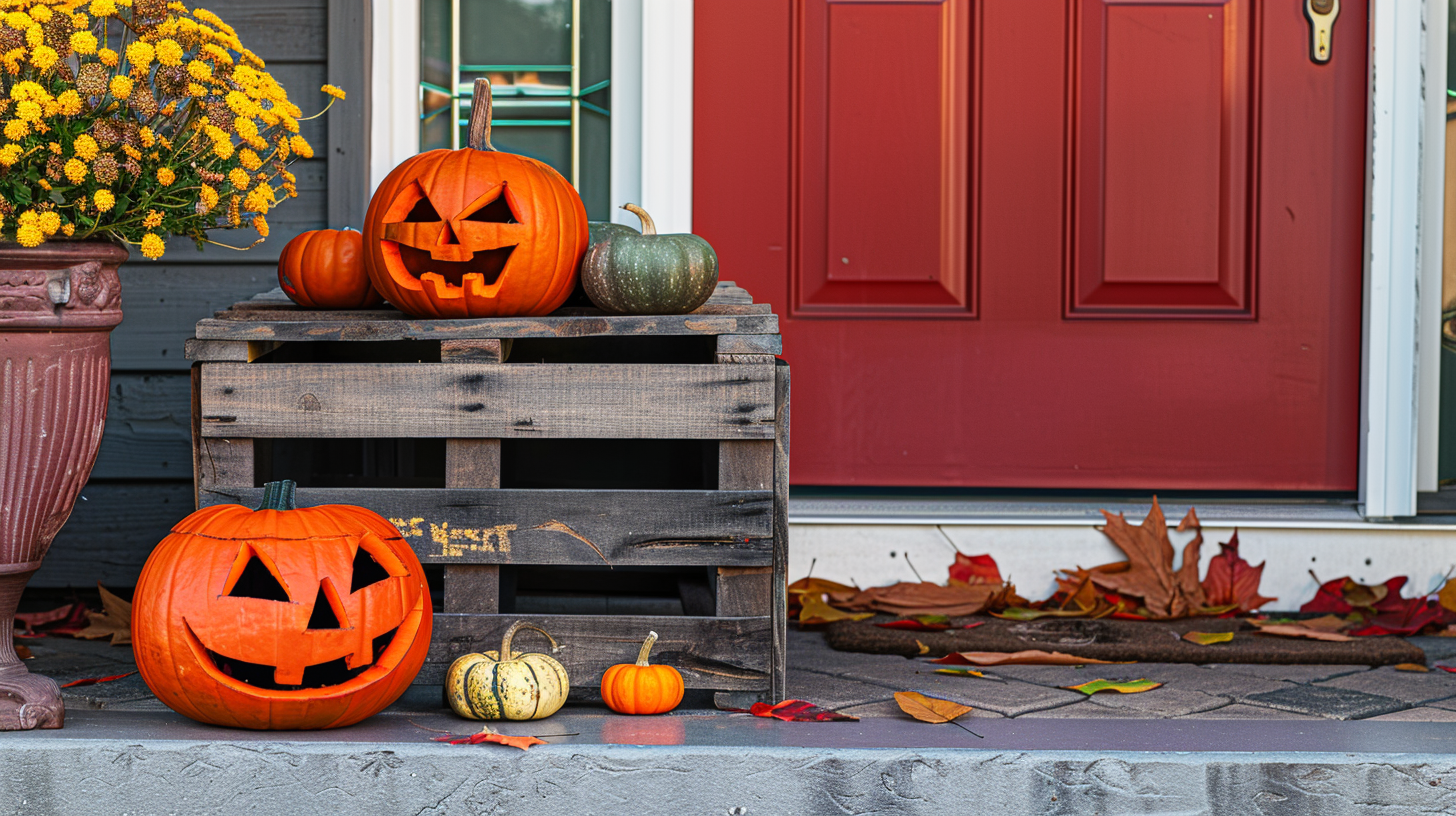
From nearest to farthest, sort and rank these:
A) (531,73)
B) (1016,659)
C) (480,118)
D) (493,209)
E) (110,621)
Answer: (493,209) < (480,118) < (1016,659) < (110,621) < (531,73)

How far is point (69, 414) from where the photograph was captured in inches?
70.0

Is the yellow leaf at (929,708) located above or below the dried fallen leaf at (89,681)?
above

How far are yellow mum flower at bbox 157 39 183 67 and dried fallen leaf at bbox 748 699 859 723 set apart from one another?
130 centimetres

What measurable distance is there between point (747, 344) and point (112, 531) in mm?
1708

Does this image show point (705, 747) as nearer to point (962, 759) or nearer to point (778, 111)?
point (962, 759)

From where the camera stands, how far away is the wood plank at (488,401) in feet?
6.16

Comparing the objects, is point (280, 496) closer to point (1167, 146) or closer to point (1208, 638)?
point (1208, 638)

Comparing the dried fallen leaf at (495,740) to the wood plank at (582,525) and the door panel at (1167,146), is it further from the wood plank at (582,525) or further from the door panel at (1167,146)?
the door panel at (1167,146)

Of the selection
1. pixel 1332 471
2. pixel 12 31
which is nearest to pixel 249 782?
pixel 12 31

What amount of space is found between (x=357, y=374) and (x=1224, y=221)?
1.94 m

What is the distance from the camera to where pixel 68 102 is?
66.1 inches

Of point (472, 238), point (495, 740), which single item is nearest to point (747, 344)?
point (472, 238)

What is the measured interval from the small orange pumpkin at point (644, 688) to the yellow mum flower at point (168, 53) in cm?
110

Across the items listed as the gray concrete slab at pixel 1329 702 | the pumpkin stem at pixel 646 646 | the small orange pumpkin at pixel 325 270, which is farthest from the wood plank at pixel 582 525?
the gray concrete slab at pixel 1329 702
